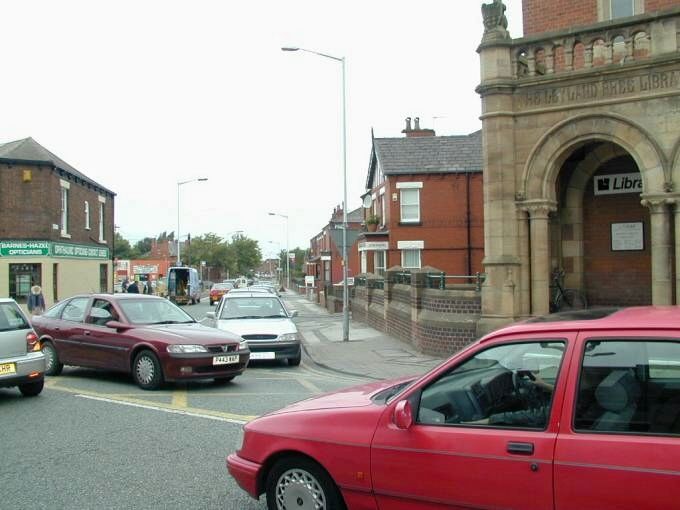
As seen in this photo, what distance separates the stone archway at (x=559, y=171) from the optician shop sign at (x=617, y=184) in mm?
586

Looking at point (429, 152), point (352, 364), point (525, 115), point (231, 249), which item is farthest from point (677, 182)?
point (231, 249)

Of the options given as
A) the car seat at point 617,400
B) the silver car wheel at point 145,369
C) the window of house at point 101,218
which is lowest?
the silver car wheel at point 145,369

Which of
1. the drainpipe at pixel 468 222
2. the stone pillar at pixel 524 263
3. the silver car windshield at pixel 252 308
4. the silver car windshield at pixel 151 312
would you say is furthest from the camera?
the drainpipe at pixel 468 222

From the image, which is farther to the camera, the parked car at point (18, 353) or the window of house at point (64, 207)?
the window of house at point (64, 207)

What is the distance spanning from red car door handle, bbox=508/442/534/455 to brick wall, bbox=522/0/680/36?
13.5 metres

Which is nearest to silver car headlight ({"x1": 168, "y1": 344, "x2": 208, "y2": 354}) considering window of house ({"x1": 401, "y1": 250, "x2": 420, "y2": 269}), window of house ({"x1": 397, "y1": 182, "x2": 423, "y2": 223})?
window of house ({"x1": 401, "y1": 250, "x2": 420, "y2": 269})

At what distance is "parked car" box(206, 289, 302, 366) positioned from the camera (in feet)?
44.9

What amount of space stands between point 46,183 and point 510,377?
29.5 metres

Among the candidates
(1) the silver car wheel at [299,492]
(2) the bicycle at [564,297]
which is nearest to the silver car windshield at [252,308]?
(2) the bicycle at [564,297]

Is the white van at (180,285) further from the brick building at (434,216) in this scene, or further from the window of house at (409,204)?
the window of house at (409,204)

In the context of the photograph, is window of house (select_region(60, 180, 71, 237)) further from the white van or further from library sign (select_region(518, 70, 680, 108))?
library sign (select_region(518, 70, 680, 108))

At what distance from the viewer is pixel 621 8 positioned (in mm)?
14945

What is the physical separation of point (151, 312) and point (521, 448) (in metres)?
9.21

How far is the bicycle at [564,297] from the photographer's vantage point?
14.3m
